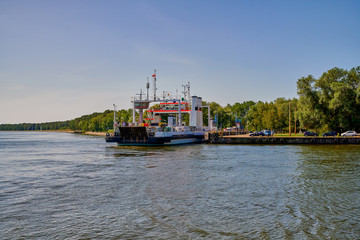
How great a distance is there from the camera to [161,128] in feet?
184

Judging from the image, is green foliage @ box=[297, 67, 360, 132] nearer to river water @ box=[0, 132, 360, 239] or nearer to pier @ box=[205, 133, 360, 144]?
pier @ box=[205, 133, 360, 144]

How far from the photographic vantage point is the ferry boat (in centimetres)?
5112

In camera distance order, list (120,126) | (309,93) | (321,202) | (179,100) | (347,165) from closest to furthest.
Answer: (321,202), (347,165), (120,126), (179,100), (309,93)

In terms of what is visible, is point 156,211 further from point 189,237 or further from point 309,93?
point 309,93

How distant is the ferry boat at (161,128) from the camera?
168 feet

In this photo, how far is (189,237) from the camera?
423 inches

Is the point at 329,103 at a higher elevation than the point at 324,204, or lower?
higher

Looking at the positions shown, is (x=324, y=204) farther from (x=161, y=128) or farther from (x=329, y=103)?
(x=329, y=103)

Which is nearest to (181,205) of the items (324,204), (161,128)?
(324,204)

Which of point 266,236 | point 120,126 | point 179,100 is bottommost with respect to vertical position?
point 266,236

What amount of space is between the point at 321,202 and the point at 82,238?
36.5ft

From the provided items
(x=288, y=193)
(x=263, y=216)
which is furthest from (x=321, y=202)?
(x=263, y=216)

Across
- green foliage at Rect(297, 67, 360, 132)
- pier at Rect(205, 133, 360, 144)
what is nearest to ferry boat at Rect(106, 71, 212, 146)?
pier at Rect(205, 133, 360, 144)

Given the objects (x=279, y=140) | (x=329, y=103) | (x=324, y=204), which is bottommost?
(x=324, y=204)
